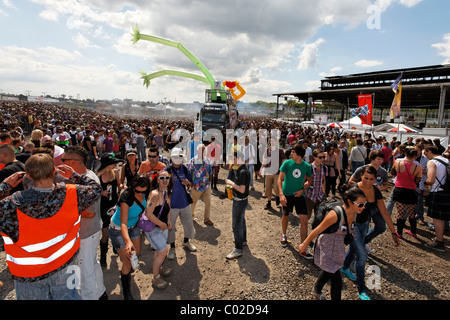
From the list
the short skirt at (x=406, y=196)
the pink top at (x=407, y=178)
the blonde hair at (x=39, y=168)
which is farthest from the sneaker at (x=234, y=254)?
the pink top at (x=407, y=178)

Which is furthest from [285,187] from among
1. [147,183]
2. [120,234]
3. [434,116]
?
[434,116]

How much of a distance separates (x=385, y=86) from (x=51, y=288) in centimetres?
4025

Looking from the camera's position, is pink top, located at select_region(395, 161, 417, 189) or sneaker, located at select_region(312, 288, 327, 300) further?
pink top, located at select_region(395, 161, 417, 189)

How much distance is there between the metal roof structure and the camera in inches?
1196

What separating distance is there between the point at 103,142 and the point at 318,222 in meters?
9.32

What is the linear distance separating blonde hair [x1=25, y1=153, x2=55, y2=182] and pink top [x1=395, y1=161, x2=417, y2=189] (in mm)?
5759

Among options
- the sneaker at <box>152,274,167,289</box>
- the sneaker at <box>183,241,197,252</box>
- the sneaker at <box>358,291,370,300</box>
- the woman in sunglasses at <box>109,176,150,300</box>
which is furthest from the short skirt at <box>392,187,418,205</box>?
the woman in sunglasses at <box>109,176,150,300</box>

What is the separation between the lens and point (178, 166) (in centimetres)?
421

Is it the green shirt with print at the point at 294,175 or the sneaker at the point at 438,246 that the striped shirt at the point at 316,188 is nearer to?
the green shirt with print at the point at 294,175

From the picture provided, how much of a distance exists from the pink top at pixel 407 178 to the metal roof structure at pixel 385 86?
26288 millimetres

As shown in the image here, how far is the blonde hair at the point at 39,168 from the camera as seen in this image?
178cm

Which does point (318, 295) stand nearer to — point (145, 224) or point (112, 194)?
point (145, 224)

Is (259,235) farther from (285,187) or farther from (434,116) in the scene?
(434,116)

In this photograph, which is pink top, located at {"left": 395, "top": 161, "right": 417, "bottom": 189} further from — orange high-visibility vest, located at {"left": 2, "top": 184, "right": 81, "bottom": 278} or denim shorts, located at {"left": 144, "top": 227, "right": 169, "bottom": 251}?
orange high-visibility vest, located at {"left": 2, "top": 184, "right": 81, "bottom": 278}
